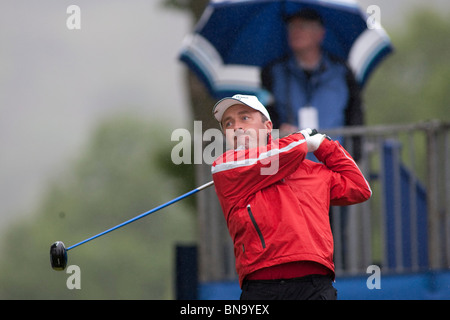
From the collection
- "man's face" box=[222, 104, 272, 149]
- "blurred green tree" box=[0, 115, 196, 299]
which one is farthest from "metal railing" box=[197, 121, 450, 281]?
"blurred green tree" box=[0, 115, 196, 299]

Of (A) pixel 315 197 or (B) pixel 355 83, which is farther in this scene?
(B) pixel 355 83

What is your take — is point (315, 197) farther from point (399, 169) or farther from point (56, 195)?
point (56, 195)

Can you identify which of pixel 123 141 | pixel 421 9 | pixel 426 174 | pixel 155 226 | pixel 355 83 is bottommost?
pixel 426 174

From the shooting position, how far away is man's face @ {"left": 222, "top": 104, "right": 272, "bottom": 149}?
4.28 metres

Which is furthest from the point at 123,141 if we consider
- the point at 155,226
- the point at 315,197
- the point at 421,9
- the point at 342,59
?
the point at 315,197

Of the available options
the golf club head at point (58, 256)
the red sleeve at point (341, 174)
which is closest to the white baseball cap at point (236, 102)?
the red sleeve at point (341, 174)

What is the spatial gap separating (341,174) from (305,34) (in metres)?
3.36

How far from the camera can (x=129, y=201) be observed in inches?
1593

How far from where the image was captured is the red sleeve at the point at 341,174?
428cm

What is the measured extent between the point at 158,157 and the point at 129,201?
28909 mm

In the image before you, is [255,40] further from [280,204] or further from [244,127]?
[280,204]

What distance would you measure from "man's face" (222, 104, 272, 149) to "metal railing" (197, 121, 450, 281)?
2.72m

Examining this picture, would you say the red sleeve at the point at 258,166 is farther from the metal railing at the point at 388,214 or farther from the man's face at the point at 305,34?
the man's face at the point at 305,34

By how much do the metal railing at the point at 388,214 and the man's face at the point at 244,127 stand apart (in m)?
2.72
